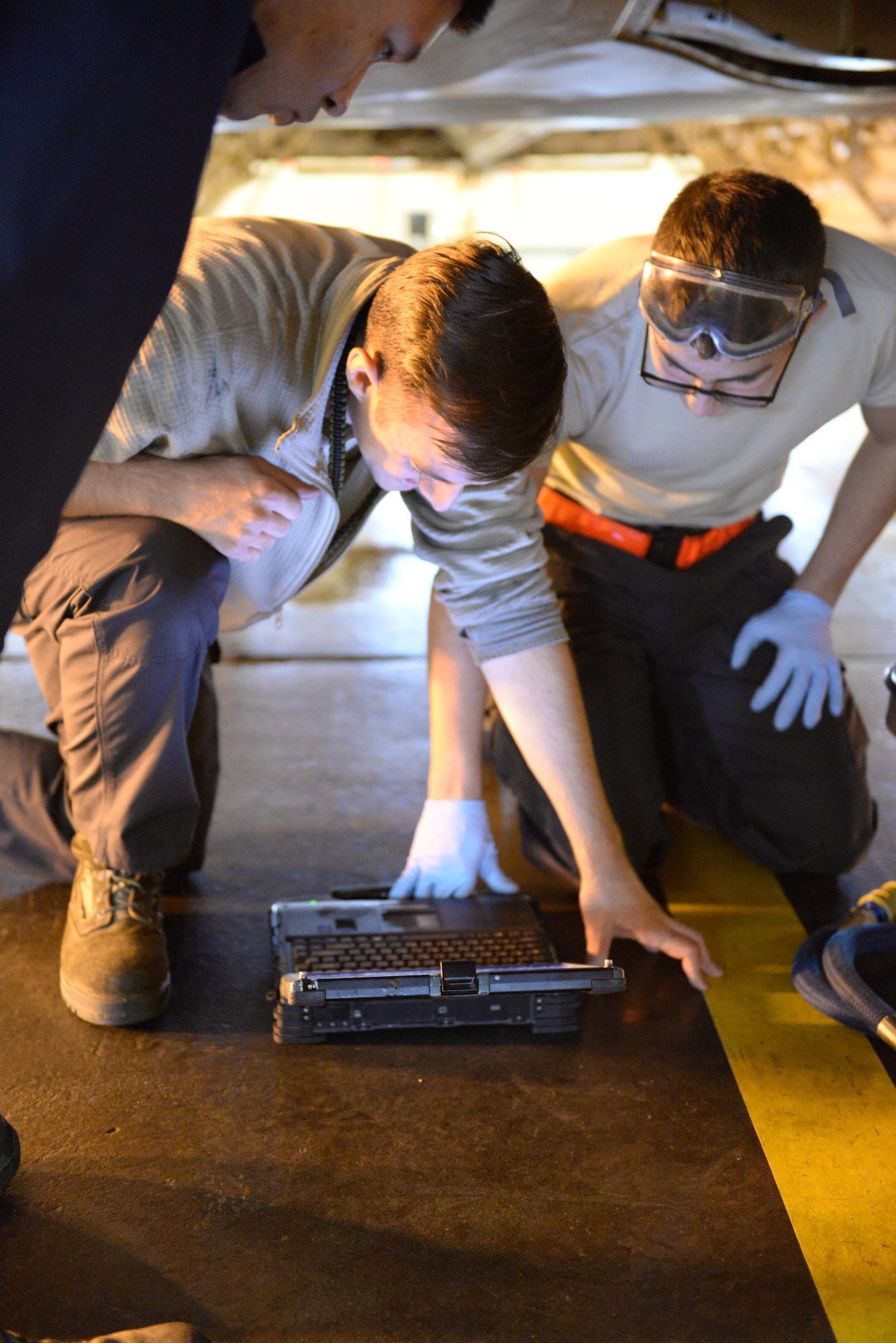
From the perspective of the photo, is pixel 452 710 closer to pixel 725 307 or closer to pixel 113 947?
pixel 113 947

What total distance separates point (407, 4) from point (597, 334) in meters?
0.81

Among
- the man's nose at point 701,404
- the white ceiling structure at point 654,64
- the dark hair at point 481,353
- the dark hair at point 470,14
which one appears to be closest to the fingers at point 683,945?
the dark hair at point 481,353

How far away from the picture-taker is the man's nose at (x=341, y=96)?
1373mm

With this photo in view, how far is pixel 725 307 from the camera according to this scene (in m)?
1.81

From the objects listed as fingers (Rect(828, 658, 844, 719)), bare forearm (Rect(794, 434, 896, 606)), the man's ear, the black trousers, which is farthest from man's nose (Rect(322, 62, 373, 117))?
fingers (Rect(828, 658, 844, 719))

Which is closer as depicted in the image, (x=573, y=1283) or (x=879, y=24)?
(x=573, y=1283)

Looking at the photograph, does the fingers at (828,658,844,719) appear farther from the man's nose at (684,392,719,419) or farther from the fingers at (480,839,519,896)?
the fingers at (480,839,519,896)

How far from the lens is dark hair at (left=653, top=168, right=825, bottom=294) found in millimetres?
1823

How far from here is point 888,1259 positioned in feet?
4.47

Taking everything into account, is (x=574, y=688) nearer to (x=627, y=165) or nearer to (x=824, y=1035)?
(x=824, y=1035)

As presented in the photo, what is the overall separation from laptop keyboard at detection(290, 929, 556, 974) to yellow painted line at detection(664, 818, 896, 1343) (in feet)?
1.03

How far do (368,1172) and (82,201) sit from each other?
45.9 inches

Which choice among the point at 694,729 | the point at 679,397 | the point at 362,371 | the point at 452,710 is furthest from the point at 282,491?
the point at 694,729

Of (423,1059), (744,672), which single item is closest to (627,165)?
(744,672)
